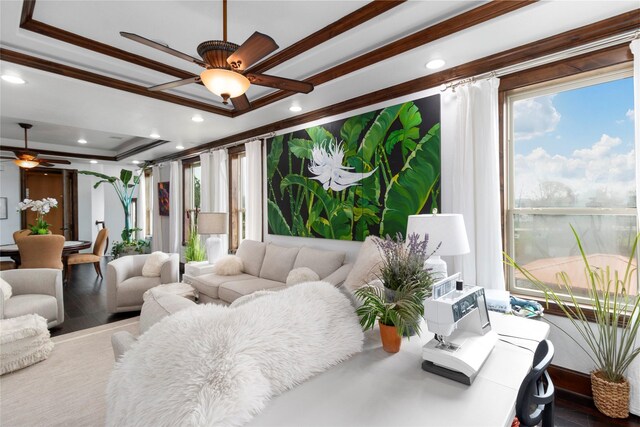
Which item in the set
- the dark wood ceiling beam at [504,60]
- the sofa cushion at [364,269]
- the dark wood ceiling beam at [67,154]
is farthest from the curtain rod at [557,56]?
the dark wood ceiling beam at [67,154]

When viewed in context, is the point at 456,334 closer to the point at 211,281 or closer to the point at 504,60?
the point at 504,60

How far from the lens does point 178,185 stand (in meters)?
6.50

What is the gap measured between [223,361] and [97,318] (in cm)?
401

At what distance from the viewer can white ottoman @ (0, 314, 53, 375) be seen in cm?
252

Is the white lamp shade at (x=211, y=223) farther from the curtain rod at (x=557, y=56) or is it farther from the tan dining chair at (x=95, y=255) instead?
the curtain rod at (x=557, y=56)

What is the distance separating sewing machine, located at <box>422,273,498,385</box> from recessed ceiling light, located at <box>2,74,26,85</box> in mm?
3922

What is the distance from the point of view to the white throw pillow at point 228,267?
4.09 meters

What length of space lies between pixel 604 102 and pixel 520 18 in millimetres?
867

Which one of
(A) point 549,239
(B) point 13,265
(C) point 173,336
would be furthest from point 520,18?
(B) point 13,265

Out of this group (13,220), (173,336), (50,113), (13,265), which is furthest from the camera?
(13,220)

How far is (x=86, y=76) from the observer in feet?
9.68

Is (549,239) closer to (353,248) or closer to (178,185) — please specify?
(353,248)

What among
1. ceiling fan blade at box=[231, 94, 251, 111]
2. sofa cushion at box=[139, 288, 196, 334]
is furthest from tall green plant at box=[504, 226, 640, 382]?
ceiling fan blade at box=[231, 94, 251, 111]

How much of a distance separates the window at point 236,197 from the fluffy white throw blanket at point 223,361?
437cm
